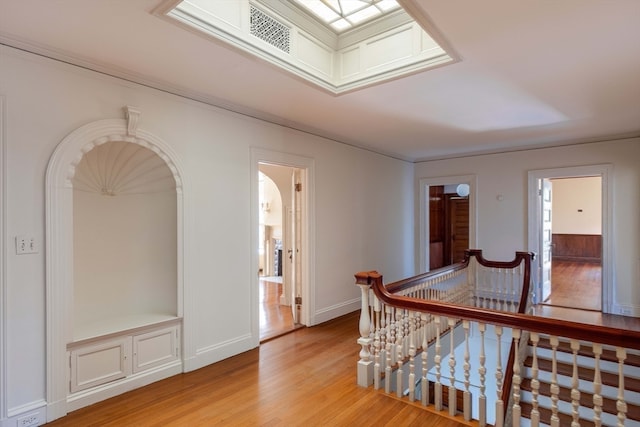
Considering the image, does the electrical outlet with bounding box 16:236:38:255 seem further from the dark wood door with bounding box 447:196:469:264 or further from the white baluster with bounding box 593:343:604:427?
the dark wood door with bounding box 447:196:469:264

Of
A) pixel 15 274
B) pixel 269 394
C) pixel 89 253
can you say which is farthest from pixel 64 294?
pixel 269 394

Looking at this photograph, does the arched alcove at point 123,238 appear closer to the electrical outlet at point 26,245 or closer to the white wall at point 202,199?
the white wall at point 202,199

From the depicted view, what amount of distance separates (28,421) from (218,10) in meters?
2.92

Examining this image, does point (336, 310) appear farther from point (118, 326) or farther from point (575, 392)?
point (575, 392)

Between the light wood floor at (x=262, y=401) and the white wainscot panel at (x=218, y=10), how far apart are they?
2647 mm

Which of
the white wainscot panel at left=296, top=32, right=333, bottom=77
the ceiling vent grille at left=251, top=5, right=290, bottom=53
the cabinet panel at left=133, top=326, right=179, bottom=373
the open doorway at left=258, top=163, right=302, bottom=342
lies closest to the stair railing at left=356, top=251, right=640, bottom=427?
the open doorway at left=258, top=163, right=302, bottom=342

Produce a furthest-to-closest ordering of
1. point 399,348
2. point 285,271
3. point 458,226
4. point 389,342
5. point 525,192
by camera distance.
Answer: point 458,226
point 525,192
point 285,271
point 389,342
point 399,348

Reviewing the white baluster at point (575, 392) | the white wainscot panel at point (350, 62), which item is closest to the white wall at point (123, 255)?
the white wainscot panel at point (350, 62)

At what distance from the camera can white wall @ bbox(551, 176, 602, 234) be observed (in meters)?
9.56

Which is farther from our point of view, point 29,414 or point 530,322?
point 29,414

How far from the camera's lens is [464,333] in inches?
127

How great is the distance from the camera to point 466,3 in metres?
1.84

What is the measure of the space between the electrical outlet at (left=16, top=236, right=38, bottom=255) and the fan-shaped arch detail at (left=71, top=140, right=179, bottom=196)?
2.59 ft

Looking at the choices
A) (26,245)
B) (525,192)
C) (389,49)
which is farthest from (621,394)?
(525,192)
